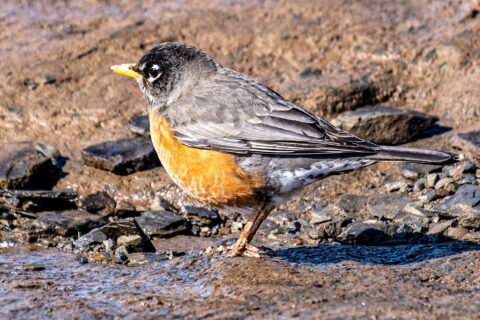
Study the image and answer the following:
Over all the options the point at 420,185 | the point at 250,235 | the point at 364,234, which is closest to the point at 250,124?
the point at 250,235

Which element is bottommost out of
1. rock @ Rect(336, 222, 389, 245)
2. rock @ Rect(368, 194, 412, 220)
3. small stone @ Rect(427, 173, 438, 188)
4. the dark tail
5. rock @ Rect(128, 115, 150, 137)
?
rock @ Rect(336, 222, 389, 245)

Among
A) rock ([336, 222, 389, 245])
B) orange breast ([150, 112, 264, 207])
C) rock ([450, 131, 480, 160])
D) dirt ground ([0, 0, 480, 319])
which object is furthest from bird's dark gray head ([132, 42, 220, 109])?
rock ([450, 131, 480, 160])

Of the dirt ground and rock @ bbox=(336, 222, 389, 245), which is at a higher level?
the dirt ground

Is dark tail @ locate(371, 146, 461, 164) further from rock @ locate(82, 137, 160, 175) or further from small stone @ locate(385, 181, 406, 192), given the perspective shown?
rock @ locate(82, 137, 160, 175)

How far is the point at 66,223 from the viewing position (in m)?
8.31

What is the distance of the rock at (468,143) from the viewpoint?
902cm

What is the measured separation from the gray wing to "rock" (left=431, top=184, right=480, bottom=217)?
1590mm

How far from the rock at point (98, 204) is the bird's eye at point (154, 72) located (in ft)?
4.77

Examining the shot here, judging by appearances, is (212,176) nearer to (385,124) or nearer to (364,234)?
(364,234)

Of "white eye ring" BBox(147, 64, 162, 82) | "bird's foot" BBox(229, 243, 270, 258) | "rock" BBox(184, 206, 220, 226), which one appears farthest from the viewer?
"rock" BBox(184, 206, 220, 226)

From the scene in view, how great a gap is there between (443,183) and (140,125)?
3.29 metres

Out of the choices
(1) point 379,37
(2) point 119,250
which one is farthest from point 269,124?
(1) point 379,37

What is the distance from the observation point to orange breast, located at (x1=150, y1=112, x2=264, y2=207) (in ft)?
23.1

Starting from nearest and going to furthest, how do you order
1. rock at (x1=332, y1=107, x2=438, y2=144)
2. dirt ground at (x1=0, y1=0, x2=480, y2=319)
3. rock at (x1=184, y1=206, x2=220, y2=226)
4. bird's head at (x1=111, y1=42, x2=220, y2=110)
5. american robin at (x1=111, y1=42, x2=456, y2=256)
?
1. dirt ground at (x1=0, y1=0, x2=480, y2=319)
2. american robin at (x1=111, y1=42, x2=456, y2=256)
3. bird's head at (x1=111, y1=42, x2=220, y2=110)
4. rock at (x1=184, y1=206, x2=220, y2=226)
5. rock at (x1=332, y1=107, x2=438, y2=144)
